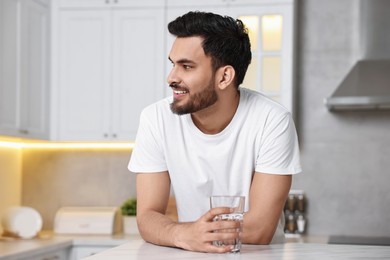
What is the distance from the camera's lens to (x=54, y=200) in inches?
182

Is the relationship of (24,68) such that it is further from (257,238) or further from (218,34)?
(257,238)

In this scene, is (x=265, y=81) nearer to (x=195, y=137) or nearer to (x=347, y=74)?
(x=347, y=74)

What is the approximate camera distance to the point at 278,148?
2195 mm

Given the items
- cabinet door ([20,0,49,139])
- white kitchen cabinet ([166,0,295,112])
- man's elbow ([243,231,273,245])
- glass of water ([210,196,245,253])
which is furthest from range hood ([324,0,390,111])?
glass of water ([210,196,245,253])

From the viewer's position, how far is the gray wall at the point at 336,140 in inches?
169

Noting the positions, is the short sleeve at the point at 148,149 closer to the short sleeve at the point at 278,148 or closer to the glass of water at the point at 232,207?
the short sleeve at the point at 278,148

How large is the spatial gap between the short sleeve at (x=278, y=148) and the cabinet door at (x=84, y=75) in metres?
2.18

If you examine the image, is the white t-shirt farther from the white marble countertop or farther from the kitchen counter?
the kitchen counter

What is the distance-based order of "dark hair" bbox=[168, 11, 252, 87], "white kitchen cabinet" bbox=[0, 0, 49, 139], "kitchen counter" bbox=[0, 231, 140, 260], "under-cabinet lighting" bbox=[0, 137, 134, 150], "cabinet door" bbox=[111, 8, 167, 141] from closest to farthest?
"dark hair" bbox=[168, 11, 252, 87]
"kitchen counter" bbox=[0, 231, 140, 260]
"white kitchen cabinet" bbox=[0, 0, 49, 139]
"cabinet door" bbox=[111, 8, 167, 141]
"under-cabinet lighting" bbox=[0, 137, 134, 150]

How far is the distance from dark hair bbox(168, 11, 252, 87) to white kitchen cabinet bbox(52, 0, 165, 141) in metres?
1.89

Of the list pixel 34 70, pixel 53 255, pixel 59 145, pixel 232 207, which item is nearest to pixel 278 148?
pixel 232 207

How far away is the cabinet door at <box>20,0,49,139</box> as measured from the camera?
4.04m

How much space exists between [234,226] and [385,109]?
274 cm

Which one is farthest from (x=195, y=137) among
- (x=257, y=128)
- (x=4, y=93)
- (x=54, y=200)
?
(x=54, y=200)
